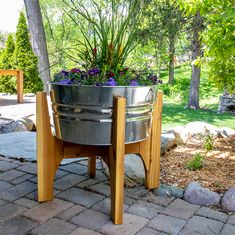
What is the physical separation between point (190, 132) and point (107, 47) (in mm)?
2139

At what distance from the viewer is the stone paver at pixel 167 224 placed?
158 cm

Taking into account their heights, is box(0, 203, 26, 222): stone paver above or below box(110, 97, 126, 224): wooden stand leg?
below

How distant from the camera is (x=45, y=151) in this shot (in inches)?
71.6

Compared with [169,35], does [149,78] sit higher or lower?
lower

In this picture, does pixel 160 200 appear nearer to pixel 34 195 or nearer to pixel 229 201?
pixel 229 201

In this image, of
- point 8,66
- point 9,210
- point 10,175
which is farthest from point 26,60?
point 9,210

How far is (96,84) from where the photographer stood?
156cm

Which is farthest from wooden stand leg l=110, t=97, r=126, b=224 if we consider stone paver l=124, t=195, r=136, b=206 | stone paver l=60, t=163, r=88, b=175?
stone paver l=60, t=163, r=88, b=175

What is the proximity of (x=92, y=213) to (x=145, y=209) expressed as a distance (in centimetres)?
31

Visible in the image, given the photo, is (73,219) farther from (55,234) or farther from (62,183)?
(62,183)

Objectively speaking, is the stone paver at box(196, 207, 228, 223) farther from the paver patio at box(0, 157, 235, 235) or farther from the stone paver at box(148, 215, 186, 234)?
the stone paver at box(148, 215, 186, 234)

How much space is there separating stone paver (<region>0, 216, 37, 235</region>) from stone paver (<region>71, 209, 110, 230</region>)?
0.23m

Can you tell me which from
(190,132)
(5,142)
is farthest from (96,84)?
(190,132)

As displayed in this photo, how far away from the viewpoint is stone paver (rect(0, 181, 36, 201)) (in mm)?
1925
